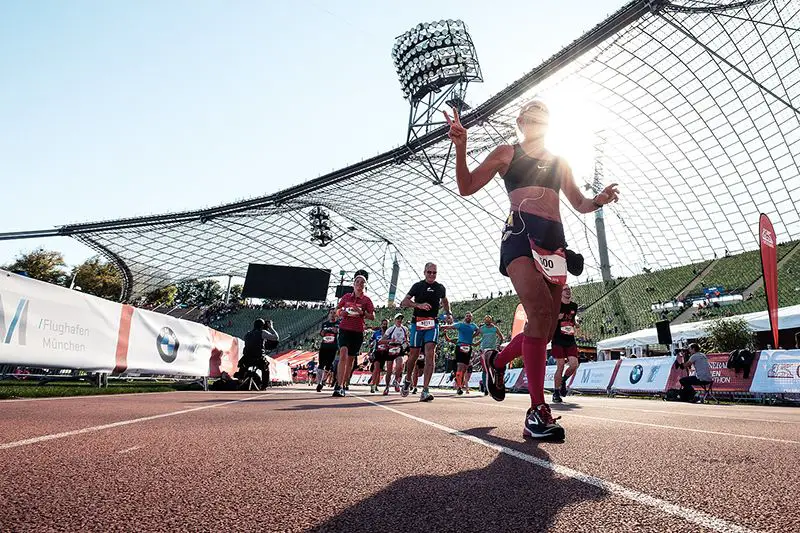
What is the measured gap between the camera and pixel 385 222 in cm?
5234

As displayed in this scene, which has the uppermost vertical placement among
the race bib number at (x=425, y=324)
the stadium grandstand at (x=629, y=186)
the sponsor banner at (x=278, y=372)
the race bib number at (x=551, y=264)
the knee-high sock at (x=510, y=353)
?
the stadium grandstand at (x=629, y=186)

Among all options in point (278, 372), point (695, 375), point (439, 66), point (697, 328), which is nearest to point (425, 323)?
point (695, 375)

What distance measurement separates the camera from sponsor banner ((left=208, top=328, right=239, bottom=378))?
1313 centimetres

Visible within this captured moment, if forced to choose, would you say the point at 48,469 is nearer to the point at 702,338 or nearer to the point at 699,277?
the point at 702,338

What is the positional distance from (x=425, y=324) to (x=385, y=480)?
6.43 meters

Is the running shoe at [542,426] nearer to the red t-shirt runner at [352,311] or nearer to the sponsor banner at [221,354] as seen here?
the red t-shirt runner at [352,311]

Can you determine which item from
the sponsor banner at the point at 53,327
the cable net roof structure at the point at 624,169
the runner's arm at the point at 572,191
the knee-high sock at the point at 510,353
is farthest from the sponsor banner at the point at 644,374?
the cable net roof structure at the point at 624,169

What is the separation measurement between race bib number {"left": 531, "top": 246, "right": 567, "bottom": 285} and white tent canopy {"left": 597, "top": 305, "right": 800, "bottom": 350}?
54.0 feet

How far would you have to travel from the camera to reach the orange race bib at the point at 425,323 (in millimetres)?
8070

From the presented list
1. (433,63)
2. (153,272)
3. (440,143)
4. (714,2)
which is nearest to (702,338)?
(714,2)

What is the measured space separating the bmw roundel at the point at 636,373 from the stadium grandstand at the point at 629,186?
51.2ft

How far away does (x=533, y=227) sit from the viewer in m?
3.27

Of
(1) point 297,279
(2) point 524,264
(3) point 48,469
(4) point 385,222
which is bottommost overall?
(3) point 48,469

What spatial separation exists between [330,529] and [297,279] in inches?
1637
